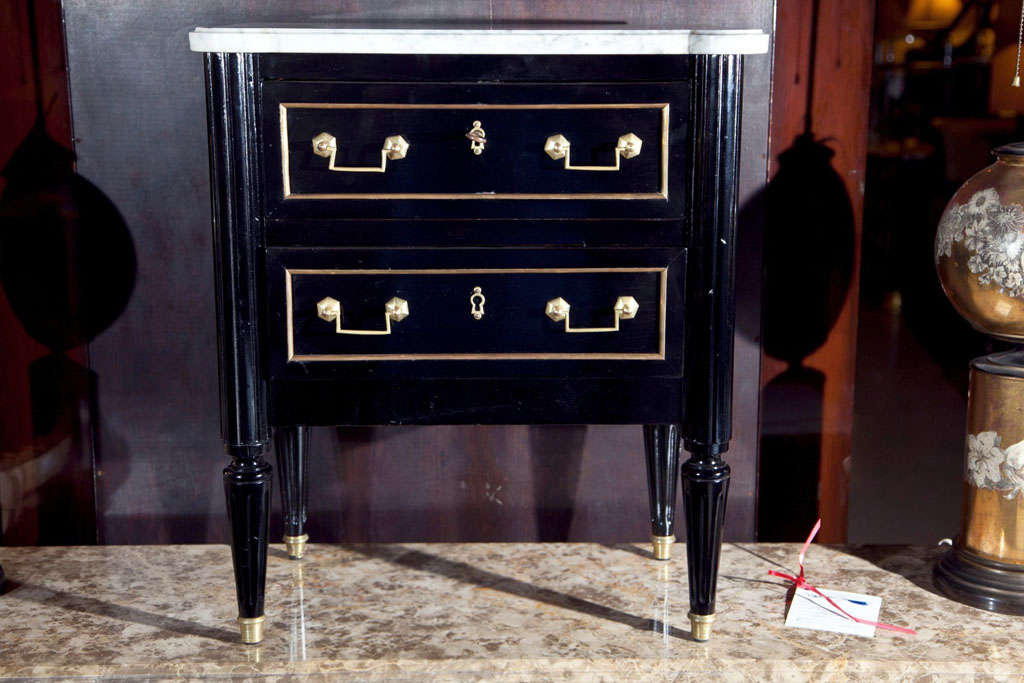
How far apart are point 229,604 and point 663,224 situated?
0.97m

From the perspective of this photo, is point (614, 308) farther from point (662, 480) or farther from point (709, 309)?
point (662, 480)

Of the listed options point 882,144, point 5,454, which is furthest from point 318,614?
point 882,144

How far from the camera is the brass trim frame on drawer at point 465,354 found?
1.57 meters

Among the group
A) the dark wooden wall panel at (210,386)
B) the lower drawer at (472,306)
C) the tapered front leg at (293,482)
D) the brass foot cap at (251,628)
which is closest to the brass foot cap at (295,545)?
the tapered front leg at (293,482)

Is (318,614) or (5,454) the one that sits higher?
(5,454)

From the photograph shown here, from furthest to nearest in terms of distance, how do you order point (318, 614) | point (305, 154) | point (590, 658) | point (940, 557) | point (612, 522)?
point (612, 522)
point (940, 557)
point (318, 614)
point (590, 658)
point (305, 154)

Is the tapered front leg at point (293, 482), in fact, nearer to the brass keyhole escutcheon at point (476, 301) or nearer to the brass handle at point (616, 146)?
the brass keyhole escutcheon at point (476, 301)

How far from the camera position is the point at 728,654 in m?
1.72

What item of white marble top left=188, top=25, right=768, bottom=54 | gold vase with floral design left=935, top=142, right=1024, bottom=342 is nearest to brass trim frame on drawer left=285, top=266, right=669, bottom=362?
white marble top left=188, top=25, right=768, bottom=54

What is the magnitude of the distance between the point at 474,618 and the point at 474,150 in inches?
30.5

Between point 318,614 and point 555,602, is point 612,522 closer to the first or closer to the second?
point 555,602

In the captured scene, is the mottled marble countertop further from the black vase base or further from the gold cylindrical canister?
the gold cylindrical canister

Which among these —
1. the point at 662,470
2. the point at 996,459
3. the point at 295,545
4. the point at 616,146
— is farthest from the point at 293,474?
the point at 996,459

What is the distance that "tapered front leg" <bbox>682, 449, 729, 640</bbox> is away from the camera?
5.34 feet
